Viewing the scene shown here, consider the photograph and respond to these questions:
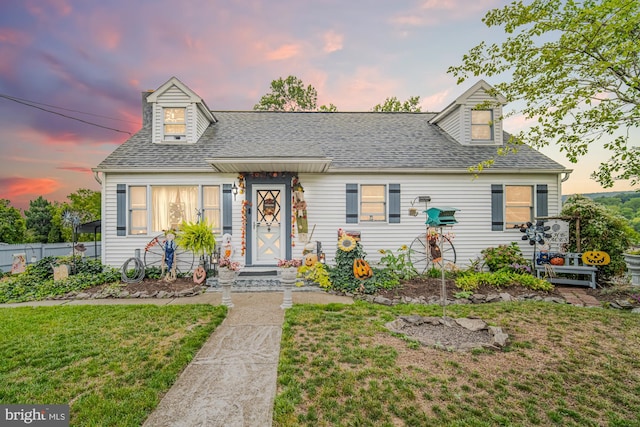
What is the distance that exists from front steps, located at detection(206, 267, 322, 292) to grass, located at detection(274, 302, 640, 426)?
7.69 ft

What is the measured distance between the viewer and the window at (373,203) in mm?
8539

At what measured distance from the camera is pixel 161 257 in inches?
322

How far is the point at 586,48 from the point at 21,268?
651 inches

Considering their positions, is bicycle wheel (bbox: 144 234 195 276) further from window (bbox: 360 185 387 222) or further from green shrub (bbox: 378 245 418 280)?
green shrub (bbox: 378 245 418 280)

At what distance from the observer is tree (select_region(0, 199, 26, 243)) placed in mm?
16452

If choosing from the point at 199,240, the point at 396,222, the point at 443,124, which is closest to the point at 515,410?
the point at 396,222

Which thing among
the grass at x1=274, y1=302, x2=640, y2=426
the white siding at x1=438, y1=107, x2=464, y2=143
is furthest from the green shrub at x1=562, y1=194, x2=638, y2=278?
Result: the white siding at x1=438, y1=107, x2=464, y2=143

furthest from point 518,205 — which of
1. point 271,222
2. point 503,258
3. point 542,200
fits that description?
point 271,222

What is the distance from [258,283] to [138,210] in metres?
4.64

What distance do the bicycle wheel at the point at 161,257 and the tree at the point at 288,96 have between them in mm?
14897

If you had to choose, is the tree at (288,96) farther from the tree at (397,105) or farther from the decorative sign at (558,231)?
the decorative sign at (558,231)

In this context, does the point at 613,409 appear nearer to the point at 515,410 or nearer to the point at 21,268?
the point at 515,410

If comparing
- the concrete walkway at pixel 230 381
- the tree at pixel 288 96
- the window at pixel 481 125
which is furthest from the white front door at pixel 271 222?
the tree at pixel 288 96

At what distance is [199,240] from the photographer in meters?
7.21
